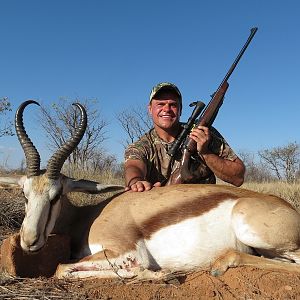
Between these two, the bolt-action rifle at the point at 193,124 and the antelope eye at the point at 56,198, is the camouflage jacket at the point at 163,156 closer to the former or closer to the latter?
the bolt-action rifle at the point at 193,124

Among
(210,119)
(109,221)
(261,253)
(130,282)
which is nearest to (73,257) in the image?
(109,221)

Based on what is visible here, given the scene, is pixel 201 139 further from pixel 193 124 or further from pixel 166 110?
pixel 166 110

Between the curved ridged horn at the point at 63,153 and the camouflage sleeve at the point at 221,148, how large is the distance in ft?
5.63

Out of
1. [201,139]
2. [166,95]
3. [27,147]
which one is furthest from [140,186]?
[166,95]

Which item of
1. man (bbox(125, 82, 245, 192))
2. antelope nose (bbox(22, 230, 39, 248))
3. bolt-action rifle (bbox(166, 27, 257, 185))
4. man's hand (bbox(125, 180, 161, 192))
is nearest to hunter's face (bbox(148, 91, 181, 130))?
man (bbox(125, 82, 245, 192))

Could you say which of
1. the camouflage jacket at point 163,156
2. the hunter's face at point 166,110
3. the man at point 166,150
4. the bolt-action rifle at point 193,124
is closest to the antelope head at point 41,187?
the man at point 166,150

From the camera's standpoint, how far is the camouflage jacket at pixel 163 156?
507 cm

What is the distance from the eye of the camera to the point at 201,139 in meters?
4.62

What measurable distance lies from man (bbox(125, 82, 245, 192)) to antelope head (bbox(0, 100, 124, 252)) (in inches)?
30.1

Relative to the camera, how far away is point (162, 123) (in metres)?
5.30

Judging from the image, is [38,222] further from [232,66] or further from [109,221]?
[232,66]

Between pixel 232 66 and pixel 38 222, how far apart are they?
3.58 meters

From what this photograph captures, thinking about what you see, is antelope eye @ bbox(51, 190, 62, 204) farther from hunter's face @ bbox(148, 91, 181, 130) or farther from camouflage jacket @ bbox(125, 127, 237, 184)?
hunter's face @ bbox(148, 91, 181, 130)

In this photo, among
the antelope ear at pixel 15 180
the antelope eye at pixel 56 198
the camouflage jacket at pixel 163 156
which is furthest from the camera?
the camouflage jacket at pixel 163 156
